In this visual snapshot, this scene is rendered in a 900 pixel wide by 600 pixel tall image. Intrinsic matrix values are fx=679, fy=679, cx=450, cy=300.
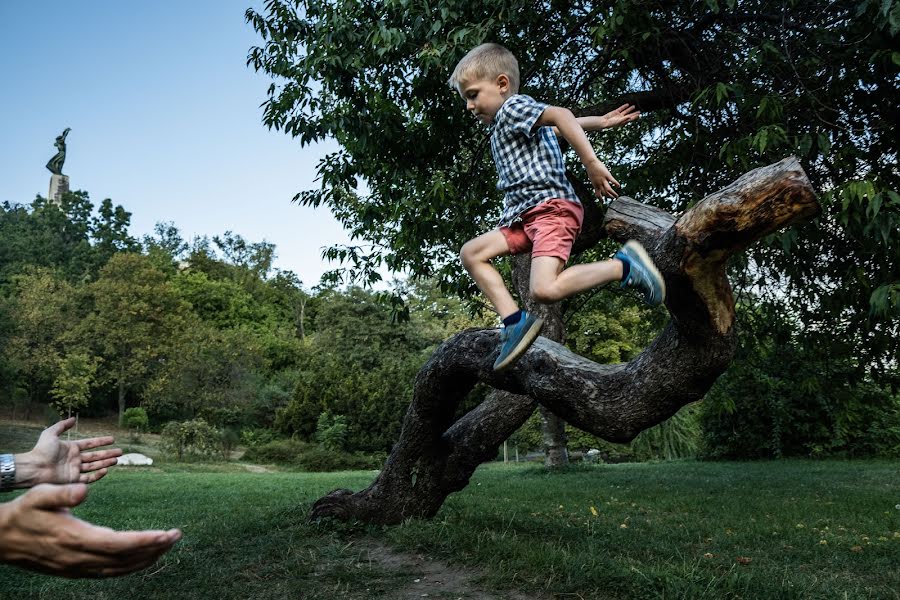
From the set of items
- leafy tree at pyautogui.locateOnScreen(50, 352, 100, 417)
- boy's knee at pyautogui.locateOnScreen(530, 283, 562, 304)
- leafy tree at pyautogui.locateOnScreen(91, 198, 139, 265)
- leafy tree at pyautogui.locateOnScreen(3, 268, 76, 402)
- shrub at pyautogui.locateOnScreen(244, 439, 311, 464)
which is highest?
leafy tree at pyautogui.locateOnScreen(91, 198, 139, 265)

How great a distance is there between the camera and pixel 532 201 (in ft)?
11.4

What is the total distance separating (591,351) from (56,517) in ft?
71.6

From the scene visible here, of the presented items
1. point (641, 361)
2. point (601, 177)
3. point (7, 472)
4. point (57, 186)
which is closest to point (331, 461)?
point (641, 361)

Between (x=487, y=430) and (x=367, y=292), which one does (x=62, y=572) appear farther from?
(x=367, y=292)

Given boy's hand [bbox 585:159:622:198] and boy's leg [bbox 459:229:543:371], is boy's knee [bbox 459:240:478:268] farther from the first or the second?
boy's hand [bbox 585:159:622:198]

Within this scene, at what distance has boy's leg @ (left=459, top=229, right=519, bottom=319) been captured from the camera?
3.54 metres

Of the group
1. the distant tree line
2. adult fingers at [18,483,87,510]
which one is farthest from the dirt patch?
the distant tree line

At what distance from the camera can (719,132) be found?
23.1ft

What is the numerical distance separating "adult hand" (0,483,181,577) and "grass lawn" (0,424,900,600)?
2845 millimetres

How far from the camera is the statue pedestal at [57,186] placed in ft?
162

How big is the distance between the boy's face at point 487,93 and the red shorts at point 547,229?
67cm

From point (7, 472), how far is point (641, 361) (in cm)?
290

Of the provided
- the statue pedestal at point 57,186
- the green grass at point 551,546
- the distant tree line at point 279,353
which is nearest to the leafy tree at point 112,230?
the distant tree line at point 279,353

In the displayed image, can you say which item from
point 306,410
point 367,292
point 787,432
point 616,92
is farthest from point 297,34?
point 367,292
